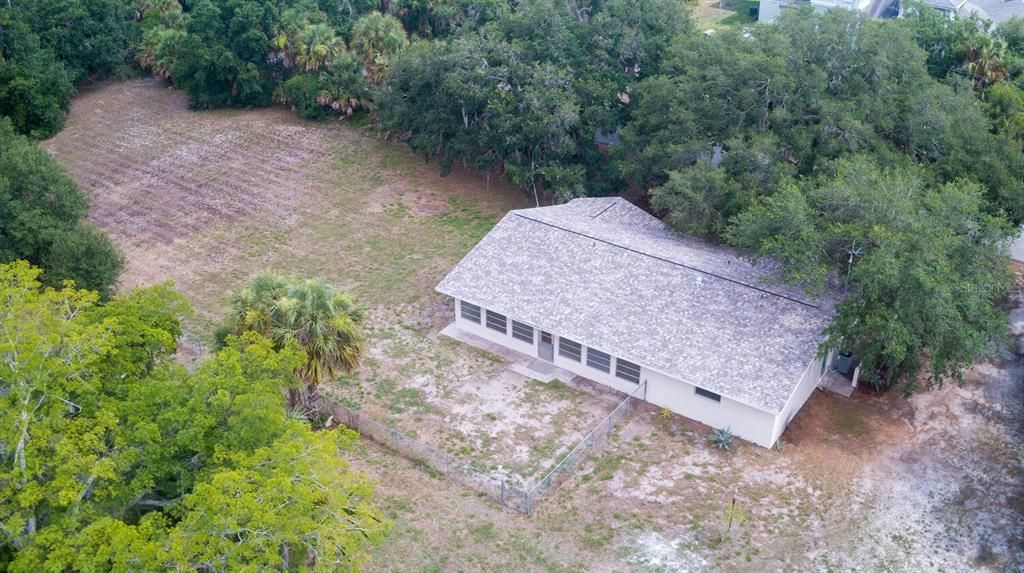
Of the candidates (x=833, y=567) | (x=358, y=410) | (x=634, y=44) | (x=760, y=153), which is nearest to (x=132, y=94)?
(x=634, y=44)

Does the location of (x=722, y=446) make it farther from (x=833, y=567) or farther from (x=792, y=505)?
(x=833, y=567)

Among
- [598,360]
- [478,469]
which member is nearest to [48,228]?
[478,469]

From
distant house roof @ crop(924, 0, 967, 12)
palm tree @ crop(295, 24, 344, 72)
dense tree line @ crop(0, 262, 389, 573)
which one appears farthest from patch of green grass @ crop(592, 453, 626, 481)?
distant house roof @ crop(924, 0, 967, 12)

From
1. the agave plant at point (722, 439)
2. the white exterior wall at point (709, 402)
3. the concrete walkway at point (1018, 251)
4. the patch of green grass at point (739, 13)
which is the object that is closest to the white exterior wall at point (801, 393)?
the white exterior wall at point (709, 402)

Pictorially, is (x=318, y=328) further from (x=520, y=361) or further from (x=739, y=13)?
(x=739, y=13)

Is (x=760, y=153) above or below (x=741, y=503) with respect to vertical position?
above

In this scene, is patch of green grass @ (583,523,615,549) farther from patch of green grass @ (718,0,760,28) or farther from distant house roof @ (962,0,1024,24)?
patch of green grass @ (718,0,760,28)

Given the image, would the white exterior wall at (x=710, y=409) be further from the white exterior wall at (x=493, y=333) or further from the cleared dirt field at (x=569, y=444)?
the white exterior wall at (x=493, y=333)
